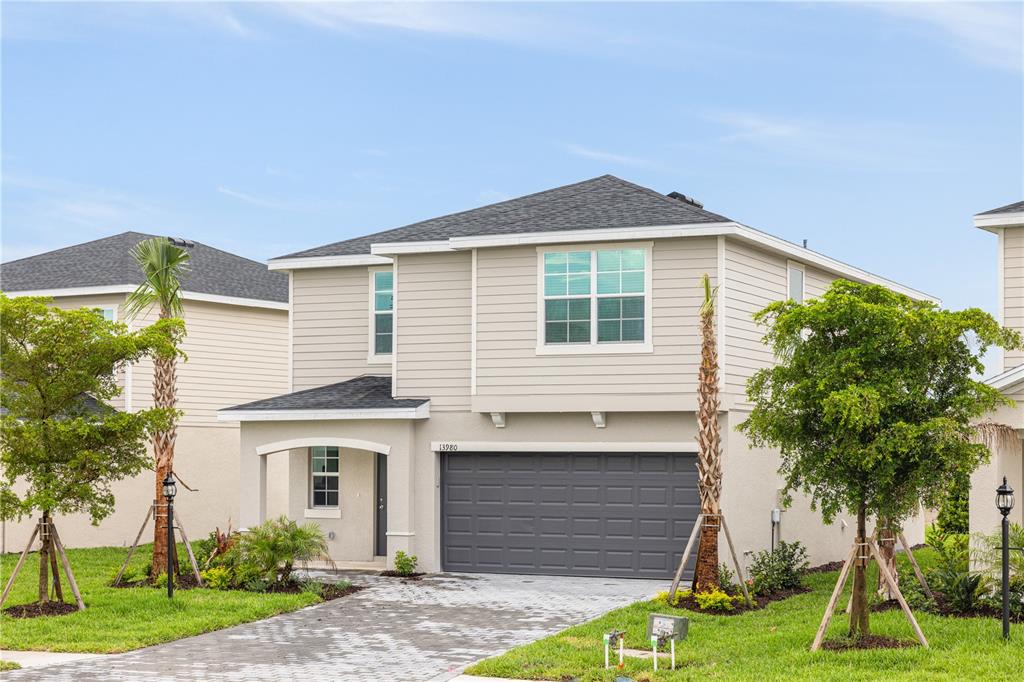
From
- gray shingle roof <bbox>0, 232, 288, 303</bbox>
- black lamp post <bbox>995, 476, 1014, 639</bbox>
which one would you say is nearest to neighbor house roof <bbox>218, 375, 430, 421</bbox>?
gray shingle roof <bbox>0, 232, 288, 303</bbox>

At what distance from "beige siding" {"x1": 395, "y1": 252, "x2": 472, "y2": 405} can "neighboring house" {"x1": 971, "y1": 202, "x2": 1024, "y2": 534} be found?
8.34 metres

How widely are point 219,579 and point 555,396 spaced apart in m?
5.92

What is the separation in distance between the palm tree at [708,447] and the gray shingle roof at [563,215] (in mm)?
2950

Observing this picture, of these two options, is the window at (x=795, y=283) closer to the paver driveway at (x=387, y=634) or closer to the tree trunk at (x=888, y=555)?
the paver driveway at (x=387, y=634)

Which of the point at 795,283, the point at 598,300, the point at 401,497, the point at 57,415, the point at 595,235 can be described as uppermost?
the point at 595,235

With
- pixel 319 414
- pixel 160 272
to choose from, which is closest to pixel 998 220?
pixel 319 414

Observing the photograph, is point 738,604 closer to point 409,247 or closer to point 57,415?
point 409,247

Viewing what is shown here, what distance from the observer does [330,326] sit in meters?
23.3

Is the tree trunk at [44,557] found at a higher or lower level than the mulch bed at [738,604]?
higher

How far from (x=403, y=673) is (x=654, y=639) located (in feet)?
8.39

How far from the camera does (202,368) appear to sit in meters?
27.0

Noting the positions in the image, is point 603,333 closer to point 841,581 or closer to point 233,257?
point 841,581

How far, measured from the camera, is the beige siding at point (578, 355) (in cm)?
1877

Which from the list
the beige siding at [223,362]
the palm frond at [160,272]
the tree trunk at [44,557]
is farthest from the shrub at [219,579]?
the beige siding at [223,362]
